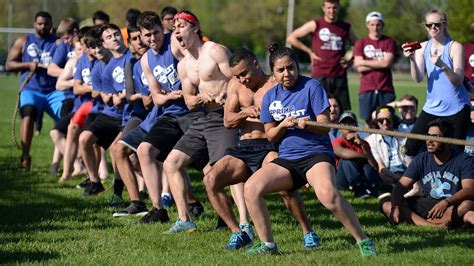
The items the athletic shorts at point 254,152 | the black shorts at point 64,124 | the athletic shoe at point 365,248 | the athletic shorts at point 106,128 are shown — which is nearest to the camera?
the athletic shoe at point 365,248

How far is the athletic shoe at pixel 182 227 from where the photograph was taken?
9811mm

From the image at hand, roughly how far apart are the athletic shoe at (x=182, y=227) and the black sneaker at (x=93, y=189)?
3.12 metres

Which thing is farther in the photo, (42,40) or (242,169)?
(42,40)

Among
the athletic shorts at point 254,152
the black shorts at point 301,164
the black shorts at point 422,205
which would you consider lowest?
the black shorts at point 422,205

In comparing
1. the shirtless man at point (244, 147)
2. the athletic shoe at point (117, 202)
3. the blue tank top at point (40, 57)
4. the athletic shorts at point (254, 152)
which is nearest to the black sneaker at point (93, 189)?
the athletic shoe at point (117, 202)

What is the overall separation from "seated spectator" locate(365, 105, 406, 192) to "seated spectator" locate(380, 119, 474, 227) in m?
2.26

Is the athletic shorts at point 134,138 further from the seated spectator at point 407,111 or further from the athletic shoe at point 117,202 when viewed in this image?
the seated spectator at point 407,111

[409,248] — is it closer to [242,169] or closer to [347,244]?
[347,244]

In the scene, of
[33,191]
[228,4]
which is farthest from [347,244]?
[228,4]

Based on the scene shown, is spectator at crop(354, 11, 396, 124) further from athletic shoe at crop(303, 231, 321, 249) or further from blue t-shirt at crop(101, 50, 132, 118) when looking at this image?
athletic shoe at crop(303, 231, 321, 249)

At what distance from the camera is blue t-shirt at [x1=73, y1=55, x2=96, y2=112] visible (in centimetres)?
1382

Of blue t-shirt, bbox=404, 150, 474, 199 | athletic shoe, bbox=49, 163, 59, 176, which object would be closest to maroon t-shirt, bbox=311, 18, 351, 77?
athletic shoe, bbox=49, 163, 59, 176

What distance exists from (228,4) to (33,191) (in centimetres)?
7277

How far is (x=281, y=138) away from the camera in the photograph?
8492mm
